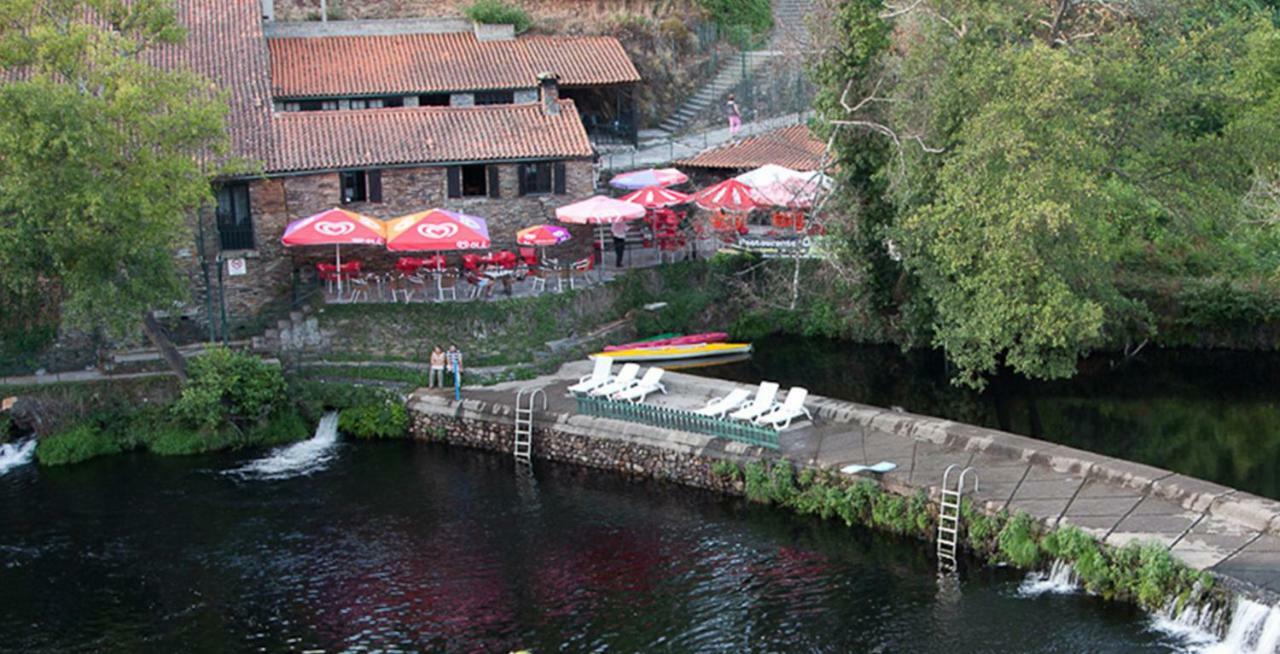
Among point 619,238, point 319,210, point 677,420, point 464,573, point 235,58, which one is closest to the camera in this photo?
point 464,573

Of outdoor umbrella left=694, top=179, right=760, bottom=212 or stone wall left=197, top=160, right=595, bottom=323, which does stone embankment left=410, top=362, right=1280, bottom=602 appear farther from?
outdoor umbrella left=694, top=179, right=760, bottom=212

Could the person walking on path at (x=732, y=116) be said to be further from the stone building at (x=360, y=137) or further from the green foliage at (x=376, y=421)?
the green foliage at (x=376, y=421)

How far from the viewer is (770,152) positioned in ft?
175

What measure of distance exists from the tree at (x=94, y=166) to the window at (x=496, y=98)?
40.7 feet

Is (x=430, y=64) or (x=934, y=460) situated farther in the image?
(x=430, y=64)

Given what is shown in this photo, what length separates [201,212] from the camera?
148 feet

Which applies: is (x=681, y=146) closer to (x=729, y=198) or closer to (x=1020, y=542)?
(x=729, y=198)

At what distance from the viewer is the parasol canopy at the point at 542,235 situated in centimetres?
4469

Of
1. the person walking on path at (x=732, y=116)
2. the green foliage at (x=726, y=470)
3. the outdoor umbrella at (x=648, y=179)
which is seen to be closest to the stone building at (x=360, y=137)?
the outdoor umbrella at (x=648, y=179)

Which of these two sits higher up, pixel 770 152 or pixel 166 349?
pixel 770 152

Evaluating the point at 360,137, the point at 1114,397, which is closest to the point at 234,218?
the point at 360,137

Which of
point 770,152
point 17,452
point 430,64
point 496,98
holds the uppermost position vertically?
point 430,64

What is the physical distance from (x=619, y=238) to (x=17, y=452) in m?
17.9

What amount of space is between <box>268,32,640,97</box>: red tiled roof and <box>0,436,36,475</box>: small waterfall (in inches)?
551
